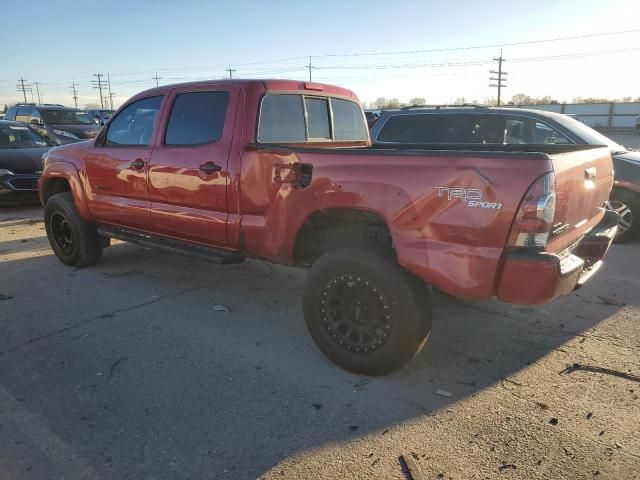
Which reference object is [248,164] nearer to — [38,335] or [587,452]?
[38,335]

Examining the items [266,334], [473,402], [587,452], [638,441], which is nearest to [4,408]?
[266,334]

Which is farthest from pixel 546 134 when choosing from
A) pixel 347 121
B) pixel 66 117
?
pixel 66 117

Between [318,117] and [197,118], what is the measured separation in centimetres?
116

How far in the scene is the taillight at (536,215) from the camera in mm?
2586

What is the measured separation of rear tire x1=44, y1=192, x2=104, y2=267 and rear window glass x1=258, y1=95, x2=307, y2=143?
2.85 meters

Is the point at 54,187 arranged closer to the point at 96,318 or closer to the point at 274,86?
the point at 96,318

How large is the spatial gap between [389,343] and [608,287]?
320cm

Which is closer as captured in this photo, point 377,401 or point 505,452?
point 505,452

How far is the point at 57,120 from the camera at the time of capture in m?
15.7

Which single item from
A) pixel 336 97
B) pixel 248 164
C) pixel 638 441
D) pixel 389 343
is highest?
pixel 336 97

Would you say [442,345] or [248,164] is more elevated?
[248,164]

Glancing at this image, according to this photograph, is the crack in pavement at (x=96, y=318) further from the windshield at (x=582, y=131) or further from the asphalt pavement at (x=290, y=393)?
the windshield at (x=582, y=131)

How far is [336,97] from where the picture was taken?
507 cm

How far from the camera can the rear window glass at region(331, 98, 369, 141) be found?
509cm
